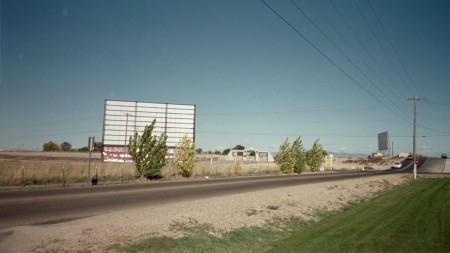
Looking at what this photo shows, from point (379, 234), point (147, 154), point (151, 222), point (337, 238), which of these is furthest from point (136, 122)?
point (379, 234)

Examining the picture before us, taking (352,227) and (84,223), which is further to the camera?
(352,227)

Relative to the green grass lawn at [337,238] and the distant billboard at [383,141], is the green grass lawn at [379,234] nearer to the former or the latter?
the green grass lawn at [337,238]

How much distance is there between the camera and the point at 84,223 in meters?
10.6

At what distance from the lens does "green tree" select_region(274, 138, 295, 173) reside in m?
52.6

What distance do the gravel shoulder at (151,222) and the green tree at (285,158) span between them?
1301 inches

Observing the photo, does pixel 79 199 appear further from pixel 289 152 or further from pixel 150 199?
pixel 289 152

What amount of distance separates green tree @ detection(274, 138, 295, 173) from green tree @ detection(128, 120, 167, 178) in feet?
82.6

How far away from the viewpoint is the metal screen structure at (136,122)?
55188 millimetres

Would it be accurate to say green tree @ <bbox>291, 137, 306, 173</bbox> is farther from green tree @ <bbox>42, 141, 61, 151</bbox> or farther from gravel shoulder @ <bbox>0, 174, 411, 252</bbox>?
green tree @ <bbox>42, 141, 61, 151</bbox>

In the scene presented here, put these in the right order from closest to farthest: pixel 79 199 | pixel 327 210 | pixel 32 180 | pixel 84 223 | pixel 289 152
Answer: pixel 84 223, pixel 79 199, pixel 327 210, pixel 32 180, pixel 289 152

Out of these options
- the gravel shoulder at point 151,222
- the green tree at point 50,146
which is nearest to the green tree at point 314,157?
the gravel shoulder at point 151,222

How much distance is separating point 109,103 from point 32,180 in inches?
1337

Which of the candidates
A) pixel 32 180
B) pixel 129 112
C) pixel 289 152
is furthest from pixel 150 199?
pixel 129 112

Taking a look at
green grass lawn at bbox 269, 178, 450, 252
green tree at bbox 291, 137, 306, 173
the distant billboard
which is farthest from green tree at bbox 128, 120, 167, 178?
the distant billboard
